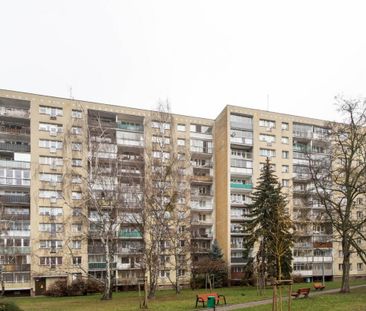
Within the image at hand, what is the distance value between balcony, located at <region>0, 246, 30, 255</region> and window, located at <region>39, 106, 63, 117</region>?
53.4ft

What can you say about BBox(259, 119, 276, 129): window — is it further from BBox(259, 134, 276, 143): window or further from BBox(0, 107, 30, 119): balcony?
BBox(0, 107, 30, 119): balcony

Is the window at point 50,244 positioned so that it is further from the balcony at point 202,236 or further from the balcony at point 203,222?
the balcony at point 203,222

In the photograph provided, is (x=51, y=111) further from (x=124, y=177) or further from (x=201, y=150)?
(x=201, y=150)

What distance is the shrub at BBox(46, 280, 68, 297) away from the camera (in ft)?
124

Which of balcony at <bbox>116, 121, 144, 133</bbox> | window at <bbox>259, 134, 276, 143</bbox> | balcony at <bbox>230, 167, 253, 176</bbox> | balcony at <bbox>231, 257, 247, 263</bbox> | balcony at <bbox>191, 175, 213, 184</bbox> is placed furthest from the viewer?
window at <bbox>259, 134, 276, 143</bbox>

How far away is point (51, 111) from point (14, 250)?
673 inches

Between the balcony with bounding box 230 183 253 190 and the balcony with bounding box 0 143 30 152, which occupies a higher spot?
the balcony with bounding box 0 143 30 152

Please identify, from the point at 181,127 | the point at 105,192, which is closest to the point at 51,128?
the point at 181,127

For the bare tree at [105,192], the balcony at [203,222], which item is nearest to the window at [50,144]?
the bare tree at [105,192]

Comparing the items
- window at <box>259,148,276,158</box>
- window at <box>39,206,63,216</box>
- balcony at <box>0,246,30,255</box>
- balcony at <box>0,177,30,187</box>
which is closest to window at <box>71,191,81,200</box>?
window at <box>39,206,63,216</box>

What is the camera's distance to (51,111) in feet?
151

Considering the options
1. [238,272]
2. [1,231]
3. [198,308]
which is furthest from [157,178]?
[238,272]

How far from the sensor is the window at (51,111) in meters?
45.6

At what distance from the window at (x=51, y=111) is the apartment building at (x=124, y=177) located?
0.39 ft
